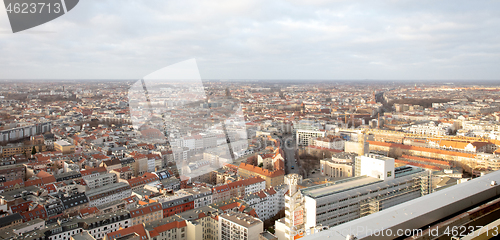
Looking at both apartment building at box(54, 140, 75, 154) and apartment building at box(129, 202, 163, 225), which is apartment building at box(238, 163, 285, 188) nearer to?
apartment building at box(129, 202, 163, 225)

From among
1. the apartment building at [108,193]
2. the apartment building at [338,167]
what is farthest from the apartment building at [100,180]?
the apartment building at [338,167]

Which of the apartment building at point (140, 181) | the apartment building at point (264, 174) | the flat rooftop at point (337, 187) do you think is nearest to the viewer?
the flat rooftop at point (337, 187)

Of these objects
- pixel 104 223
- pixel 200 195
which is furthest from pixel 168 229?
pixel 200 195

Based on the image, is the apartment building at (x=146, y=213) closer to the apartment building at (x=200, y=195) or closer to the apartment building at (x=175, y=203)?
the apartment building at (x=175, y=203)

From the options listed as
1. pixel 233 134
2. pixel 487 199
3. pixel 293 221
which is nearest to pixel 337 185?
pixel 293 221

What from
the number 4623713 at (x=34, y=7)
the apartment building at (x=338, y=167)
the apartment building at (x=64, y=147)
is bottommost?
the apartment building at (x=338, y=167)

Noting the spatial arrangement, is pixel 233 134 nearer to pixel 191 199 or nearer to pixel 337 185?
pixel 191 199
